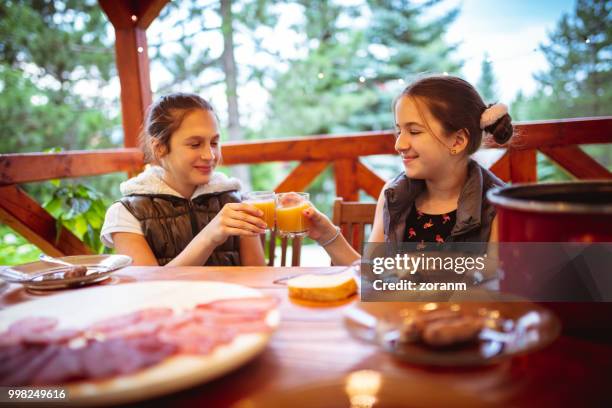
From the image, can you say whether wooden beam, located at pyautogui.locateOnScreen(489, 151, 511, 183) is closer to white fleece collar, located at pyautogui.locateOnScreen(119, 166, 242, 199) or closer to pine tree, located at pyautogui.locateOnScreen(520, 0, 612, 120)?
white fleece collar, located at pyautogui.locateOnScreen(119, 166, 242, 199)

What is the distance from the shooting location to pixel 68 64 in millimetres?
6938

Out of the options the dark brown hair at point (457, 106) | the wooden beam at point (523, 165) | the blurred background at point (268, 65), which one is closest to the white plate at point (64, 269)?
the dark brown hair at point (457, 106)

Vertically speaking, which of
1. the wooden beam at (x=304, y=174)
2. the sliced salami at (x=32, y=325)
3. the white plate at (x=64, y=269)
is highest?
the wooden beam at (x=304, y=174)

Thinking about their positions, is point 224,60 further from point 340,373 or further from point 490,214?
point 340,373

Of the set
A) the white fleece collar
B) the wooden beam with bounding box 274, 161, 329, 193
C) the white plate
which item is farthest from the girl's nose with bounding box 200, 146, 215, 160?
the wooden beam with bounding box 274, 161, 329, 193

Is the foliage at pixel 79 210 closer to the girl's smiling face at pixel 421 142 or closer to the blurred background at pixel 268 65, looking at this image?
the girl's smiling face at pixel 421 142

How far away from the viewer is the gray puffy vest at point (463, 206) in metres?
1.42

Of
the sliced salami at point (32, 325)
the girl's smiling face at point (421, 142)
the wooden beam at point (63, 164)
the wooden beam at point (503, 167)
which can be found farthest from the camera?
the wooden beam at point (503, 167)

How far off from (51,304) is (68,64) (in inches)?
287

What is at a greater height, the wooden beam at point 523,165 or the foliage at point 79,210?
the wooden beam at point 523,165

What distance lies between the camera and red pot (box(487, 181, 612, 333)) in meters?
0.53

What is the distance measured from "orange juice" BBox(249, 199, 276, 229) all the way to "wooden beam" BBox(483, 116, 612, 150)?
5.51ft

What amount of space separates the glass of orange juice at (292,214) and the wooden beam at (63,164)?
132 centimetres

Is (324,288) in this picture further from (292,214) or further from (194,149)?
(194,149)
